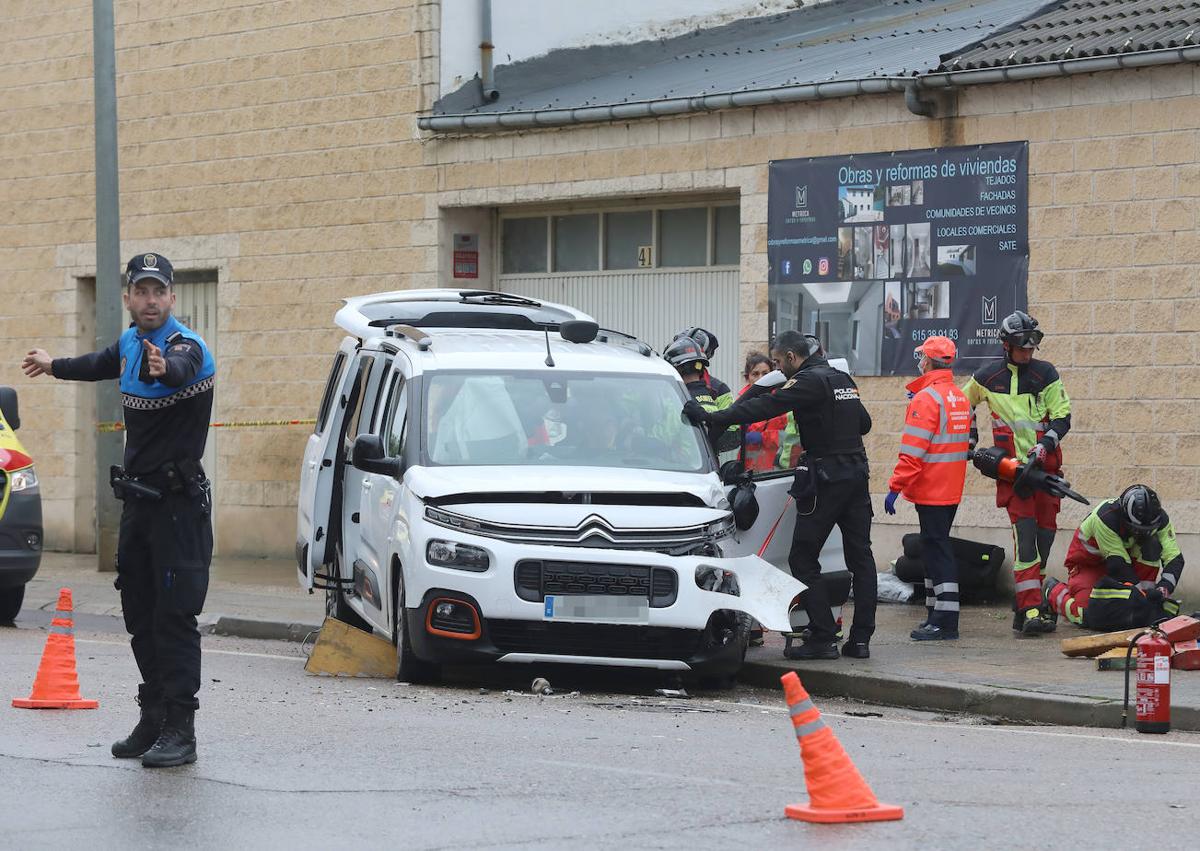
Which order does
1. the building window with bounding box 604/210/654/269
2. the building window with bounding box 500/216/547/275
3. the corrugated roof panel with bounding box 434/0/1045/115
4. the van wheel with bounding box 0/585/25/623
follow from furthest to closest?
the building window with bounding box 500/216/547/275
the building window with bounding box 604/210/654/269
the corrugated roof panel with bounding box 434/0/1045/115
the van wheel with bounding box 0/585/25/623

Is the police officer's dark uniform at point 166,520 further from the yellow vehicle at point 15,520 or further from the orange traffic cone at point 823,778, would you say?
the yellow vehicle at point 15,520

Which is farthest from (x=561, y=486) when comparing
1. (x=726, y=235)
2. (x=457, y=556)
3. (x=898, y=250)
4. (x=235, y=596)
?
(x=726, y=235)

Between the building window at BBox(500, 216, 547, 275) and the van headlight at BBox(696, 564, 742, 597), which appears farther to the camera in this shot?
the building window at BBox(500, 216, 547, 275)

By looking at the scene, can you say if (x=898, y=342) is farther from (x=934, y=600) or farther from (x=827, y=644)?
(x=827, y=644)

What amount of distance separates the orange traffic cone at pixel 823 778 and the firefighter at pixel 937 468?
606cm

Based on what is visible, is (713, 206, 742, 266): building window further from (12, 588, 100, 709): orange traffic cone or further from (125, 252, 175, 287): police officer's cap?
(125, 252, 175, 287): police officer's cap

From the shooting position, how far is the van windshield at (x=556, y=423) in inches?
440

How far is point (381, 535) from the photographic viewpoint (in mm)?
11258

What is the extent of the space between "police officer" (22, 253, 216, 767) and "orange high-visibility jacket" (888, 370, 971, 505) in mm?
5901

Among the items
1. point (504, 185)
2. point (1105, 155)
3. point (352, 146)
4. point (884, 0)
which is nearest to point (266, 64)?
point (352, 146)

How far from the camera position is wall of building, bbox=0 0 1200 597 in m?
14.6

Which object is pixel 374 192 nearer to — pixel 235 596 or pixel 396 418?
pixel 235 596

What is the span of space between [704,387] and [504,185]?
6.02 m

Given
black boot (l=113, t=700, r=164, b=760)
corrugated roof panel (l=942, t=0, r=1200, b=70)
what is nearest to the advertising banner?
corrugated roof panel (l=942, t=0, r=1200, b=70)
